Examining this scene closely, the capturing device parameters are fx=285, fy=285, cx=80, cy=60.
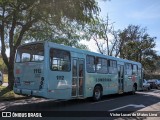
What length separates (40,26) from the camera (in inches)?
940

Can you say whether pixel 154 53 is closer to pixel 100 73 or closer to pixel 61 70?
pixel 100 73

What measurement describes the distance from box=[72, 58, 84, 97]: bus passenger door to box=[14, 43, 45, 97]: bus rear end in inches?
89.8

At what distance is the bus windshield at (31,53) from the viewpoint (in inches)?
538

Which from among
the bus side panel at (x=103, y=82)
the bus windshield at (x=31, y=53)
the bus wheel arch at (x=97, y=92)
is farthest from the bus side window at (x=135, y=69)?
the bus windshield at (x=31, y=53)

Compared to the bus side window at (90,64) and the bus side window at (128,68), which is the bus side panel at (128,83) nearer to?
the bus side window at (128,68)

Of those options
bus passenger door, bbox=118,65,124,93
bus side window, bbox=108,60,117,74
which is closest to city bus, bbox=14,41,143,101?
bus side window, bbox=108,60,117,74

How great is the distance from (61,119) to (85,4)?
38.1 ft

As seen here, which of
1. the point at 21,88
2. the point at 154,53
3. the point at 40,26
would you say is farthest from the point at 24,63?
the point at 154,53

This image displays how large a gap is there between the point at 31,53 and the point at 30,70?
873 mm

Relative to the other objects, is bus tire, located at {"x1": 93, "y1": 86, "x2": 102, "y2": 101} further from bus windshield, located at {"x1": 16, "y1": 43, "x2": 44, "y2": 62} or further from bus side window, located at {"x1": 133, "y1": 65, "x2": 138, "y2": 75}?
bus side window, located at {"x1": 133, "y1": 65, "x2": 138, "y2": 75}

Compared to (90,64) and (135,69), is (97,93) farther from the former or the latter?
(135,69)

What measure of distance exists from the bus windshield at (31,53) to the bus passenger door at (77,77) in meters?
2.24

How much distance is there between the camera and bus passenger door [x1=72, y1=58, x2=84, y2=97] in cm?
1521

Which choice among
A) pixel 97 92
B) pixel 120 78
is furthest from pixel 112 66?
pixel 97 92
